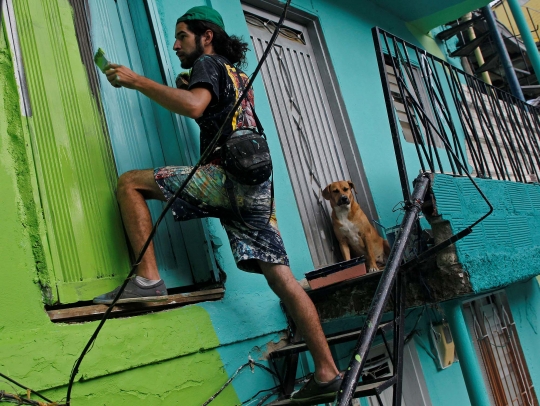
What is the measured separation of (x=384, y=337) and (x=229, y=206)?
1.15m

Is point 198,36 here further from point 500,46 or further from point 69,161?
point 500,46

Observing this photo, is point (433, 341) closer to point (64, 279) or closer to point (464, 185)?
point (464, 185)

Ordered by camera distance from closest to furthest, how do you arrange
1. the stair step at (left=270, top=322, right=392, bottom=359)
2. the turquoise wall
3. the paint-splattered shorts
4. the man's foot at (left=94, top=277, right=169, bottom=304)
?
the man's foot at (left=94, top=277, right=169, bottom=304) → the paint-splattered shorts → the stair step at (left=270, top=322, right=392, bottom=359) → the turquoise wall

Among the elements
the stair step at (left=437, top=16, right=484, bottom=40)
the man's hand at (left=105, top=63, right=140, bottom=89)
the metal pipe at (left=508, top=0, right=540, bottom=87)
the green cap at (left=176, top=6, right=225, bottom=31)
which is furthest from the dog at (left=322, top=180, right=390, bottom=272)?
the metal pipe at (left=508, top=0, right=540, bottom=87)

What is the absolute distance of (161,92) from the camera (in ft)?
9.18

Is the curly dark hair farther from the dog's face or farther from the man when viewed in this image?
the dog's face

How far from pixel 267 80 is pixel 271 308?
225cm

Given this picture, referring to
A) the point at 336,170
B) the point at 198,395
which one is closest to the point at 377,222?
the point at 336,170

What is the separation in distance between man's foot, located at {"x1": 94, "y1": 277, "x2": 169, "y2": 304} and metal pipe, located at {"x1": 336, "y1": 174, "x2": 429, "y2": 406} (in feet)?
3.70

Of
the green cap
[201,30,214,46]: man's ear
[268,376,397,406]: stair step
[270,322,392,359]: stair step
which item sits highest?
the green cap

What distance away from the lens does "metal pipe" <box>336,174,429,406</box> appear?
6.72 feet

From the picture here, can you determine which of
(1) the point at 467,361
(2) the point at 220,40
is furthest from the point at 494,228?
(2) the point at 220,40

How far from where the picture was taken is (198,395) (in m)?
3.04

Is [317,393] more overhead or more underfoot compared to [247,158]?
more underfoot
